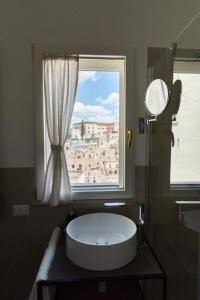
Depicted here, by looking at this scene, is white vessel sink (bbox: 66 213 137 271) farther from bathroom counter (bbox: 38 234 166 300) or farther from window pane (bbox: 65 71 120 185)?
window pane (bbox: 65 71 120 185)

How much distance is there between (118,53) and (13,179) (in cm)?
122

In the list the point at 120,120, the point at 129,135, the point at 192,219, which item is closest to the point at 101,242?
the point at 192,219

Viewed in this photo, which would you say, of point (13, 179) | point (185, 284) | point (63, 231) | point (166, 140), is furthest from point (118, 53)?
point (185, 284)

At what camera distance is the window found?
1587 millimetres

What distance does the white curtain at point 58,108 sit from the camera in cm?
167

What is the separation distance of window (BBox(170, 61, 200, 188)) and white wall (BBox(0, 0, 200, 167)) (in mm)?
306

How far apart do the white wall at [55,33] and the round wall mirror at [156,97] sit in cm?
9

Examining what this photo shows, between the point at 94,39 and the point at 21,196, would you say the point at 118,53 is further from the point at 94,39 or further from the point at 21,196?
the point at 21,196

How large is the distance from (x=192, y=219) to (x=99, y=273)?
704 millimetres

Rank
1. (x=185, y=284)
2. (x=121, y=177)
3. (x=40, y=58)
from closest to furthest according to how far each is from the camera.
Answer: (x=185, y=284) → (x=40, y=58) → (x=121, y=177)

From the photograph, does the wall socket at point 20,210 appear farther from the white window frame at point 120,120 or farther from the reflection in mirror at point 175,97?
the reflection in mirror at point 175,97

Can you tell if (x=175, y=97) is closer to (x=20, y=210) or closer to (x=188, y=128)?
(x=188, y=128)

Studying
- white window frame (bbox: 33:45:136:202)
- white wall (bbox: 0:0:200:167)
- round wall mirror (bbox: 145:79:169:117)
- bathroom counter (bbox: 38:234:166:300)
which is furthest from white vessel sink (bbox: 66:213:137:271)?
round wall mirror (bbox: 145:79:169:117)

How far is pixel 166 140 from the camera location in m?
1.70
